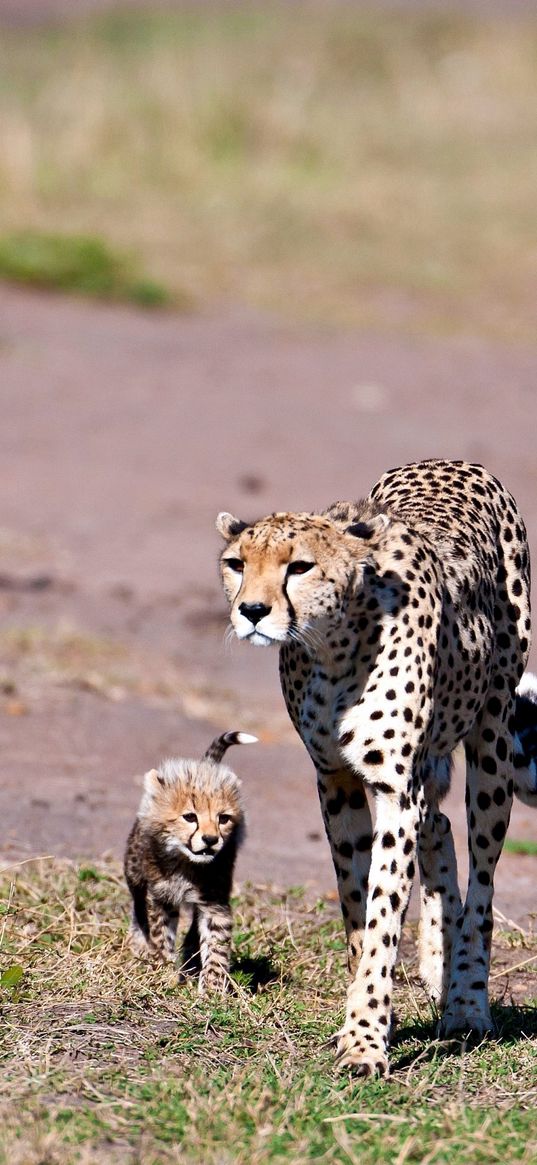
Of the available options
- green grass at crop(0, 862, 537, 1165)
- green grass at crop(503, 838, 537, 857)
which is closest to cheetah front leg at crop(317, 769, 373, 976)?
green grass at crop(0, 862, 537, 1165)

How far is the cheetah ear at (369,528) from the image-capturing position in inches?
179

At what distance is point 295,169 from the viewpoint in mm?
19203

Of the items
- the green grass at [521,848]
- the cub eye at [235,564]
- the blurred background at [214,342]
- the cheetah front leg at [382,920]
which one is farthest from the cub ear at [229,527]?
the green grass at [521,848]

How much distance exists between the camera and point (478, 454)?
12.6 m

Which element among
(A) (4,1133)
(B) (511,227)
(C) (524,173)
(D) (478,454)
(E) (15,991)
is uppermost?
(C) (524,173)

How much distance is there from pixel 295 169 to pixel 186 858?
1455 cm

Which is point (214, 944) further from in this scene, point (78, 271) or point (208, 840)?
point (78, 271)

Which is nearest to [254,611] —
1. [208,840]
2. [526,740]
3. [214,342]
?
[208,840]

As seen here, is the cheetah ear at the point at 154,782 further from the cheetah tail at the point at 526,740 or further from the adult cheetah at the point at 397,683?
the cheetah tail at the point at 526,740

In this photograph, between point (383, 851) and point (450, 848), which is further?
point (450, 848)

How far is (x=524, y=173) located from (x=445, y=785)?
15.9 m

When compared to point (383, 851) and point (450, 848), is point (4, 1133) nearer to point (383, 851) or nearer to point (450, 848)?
point (383, 851)

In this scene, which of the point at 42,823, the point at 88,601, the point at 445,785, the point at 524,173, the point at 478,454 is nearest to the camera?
the point at 445,785

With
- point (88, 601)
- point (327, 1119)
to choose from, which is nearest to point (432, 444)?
point (88, 601)
